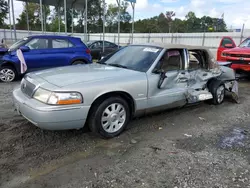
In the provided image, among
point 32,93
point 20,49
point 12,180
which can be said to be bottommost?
point 12,180

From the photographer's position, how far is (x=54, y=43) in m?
8.38

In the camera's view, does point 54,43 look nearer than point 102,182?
No

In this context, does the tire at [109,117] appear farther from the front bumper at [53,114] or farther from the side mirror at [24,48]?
the side mirror at [24,48]

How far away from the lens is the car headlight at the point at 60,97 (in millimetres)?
3121

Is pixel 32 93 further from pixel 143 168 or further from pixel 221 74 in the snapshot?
pixel 221 74

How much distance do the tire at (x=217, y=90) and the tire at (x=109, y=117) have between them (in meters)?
2.72

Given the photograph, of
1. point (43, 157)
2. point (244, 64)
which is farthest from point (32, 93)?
point (244, 64)

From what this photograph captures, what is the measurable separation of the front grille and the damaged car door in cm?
190

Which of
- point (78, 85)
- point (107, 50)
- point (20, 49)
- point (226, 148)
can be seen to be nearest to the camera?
point (78, 85)

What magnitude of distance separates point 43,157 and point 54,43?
609cm

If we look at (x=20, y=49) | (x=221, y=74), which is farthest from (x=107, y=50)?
(x=221, y=74)

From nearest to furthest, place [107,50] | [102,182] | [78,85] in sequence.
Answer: [102,182], [78,85], [107,50]

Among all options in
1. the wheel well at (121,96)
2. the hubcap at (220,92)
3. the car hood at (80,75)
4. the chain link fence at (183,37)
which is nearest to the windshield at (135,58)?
the car hood at (80,75)

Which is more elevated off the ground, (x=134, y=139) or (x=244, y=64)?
(x=244, y=64)
